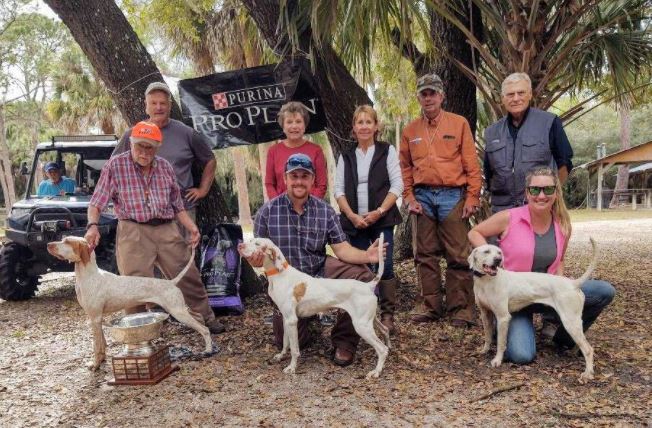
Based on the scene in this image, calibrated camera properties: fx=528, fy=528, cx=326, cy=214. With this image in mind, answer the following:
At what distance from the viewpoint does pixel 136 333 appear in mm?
3492

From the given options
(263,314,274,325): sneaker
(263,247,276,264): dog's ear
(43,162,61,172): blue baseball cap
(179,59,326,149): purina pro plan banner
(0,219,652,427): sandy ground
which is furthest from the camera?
(43,162,61,172): blue baseball cap

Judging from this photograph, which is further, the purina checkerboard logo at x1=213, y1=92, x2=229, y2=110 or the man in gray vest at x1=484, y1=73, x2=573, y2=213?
the purina checkerboard logo at x1=213, y1=92, x2=229, y2=110

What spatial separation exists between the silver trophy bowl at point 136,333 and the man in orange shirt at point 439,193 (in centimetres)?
232

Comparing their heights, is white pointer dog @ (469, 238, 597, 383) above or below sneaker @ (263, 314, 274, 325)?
above

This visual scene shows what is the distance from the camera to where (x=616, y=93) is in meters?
6.59

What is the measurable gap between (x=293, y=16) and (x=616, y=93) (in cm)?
421

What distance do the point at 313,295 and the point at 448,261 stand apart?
64.2 inches

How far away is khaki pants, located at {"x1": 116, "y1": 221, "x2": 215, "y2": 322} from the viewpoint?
4215 mm

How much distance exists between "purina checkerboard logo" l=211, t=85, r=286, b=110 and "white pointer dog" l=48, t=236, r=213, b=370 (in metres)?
2.61

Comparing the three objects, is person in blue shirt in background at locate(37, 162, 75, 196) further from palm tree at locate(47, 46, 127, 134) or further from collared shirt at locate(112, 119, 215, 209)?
palm tree at locate(47, 46, 127, 134)

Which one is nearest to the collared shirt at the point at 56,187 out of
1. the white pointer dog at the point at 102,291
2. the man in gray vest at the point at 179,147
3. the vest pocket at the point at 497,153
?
the man in gray vest at the point at 179,147

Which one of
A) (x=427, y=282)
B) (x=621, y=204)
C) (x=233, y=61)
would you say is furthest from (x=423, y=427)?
(x=621, y=204)

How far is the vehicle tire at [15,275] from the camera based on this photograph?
672 centimetres

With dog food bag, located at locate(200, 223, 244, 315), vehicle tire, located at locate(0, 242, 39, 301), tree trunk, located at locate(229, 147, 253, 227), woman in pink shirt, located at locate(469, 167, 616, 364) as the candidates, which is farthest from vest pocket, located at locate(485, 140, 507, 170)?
tree trunk, located at locate(229, 147, 253, 227)
